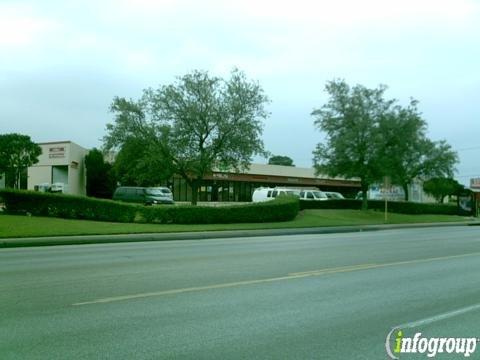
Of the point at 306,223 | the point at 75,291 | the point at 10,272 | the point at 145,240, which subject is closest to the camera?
the point at 75,291

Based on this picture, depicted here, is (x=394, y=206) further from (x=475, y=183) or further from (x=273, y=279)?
(x=273, y=279)

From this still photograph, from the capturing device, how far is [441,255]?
14172 mm

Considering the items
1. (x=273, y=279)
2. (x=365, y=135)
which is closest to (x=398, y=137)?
(x=365, y=135)

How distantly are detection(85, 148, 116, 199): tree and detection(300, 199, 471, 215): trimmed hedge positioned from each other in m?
26.1

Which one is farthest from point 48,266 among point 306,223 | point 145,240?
point 306,223

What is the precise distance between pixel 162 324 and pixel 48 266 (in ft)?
20.0

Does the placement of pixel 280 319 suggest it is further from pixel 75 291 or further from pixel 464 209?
pixel 464 209

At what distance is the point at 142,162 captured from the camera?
1385 inches

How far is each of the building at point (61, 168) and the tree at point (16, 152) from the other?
97.1 inches

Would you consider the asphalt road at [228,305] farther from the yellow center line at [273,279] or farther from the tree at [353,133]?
the tree at [353,133]

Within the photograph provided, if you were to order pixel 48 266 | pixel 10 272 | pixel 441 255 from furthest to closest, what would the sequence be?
pixel 441 255
pixel 48 266
pixel 10 272

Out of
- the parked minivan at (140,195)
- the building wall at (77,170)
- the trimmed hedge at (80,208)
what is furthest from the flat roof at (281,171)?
the trimmed hedge at (80,208)

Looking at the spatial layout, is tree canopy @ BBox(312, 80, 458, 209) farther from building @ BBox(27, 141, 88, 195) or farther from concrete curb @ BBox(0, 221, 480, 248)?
building @ BBox(27, 141, 88, 195)

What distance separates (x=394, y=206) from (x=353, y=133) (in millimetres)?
11095
